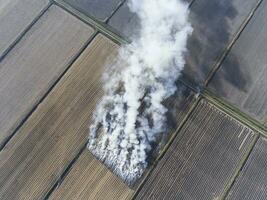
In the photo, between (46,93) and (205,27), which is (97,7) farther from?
(205,27)

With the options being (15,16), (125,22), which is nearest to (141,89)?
(125,22)

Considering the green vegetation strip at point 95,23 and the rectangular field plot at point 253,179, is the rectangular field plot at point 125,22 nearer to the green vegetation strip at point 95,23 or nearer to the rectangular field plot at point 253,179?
the green vegetation strip at point 95,23

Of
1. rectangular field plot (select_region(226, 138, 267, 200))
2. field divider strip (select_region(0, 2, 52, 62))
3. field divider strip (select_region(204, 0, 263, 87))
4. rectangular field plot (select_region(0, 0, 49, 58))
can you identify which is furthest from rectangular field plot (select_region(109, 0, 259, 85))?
rectangular field plot (select_region(0, 0, 49, 58))

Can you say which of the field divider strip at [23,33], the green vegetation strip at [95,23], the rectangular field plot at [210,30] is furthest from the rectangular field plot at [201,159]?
the field divider strip at [23,33]

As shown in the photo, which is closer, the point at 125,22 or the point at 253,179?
the point at 253,179

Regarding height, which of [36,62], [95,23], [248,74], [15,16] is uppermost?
[248,74]

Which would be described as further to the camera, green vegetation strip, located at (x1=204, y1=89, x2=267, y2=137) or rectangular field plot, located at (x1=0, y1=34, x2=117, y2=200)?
rectangular field plot, located at (x1=0, y1=34, x2=117, y2=200)

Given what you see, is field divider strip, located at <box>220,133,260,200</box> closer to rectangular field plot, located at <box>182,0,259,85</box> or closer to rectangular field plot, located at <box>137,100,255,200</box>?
rectangular field plot, located at <box>137,100,255,200</box>

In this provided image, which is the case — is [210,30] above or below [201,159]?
above
